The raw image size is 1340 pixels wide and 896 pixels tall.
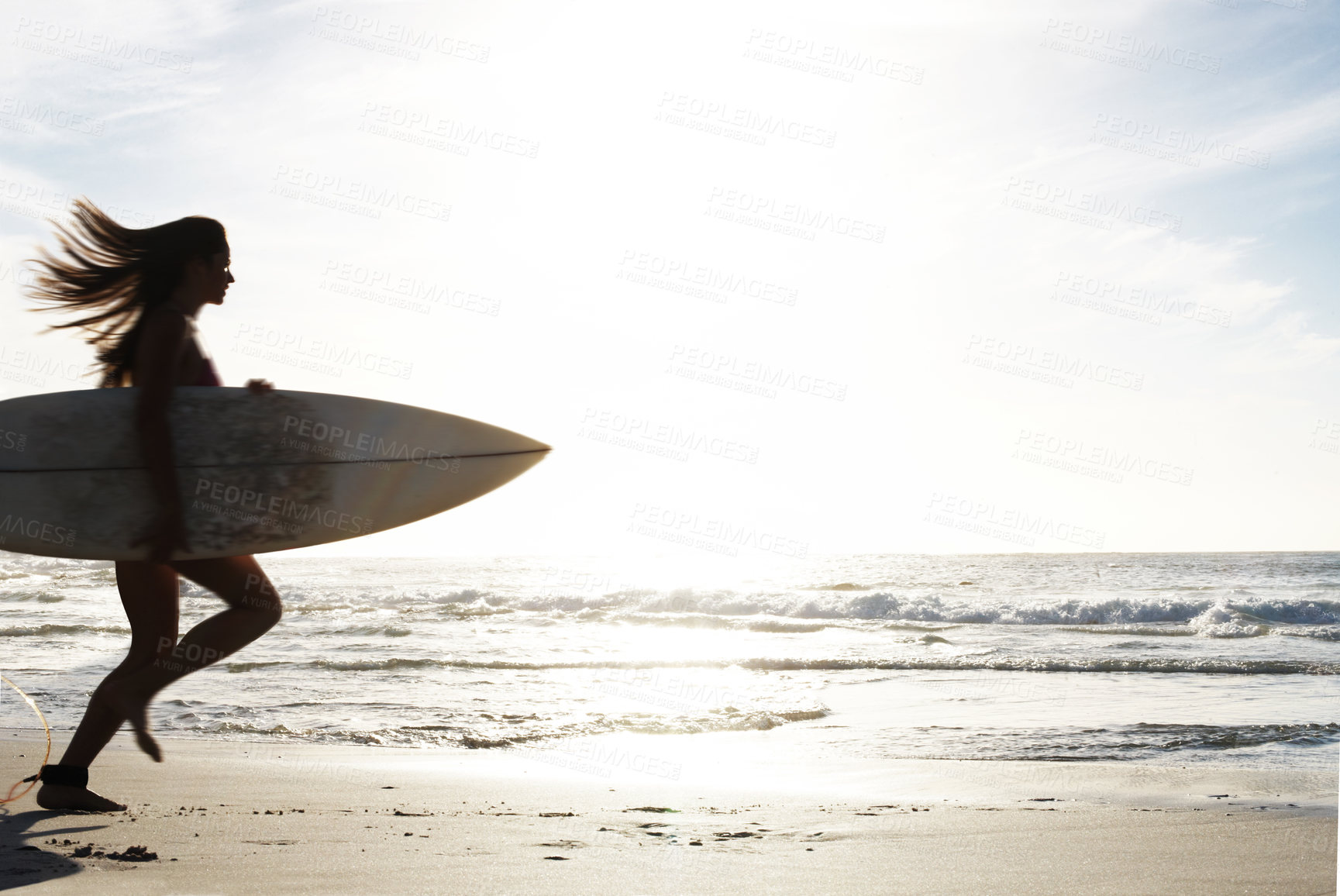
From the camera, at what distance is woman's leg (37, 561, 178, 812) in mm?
2369

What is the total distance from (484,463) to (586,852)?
1252 millimetres

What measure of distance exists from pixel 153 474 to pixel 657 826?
1.73 m

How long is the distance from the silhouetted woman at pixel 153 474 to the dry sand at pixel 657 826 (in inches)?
14.1

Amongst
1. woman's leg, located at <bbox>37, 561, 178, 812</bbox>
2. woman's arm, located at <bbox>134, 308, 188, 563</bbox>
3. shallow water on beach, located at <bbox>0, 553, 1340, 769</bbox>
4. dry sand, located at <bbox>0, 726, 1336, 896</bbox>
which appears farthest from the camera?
shallow water on beach, located at <bbox>0, 553, 1340, 769</bbox>

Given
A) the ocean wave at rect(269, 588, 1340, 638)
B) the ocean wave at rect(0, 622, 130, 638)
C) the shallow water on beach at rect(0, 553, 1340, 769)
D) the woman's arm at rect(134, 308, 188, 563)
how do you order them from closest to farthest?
the woman's arm at rect(134, 308, 188, 563), the shallow water on beach at rect(0, 553, 1340, 769), the ocean wave at rect(0, 622, 130, 638), the ocean wave at rect(269, 588, 1340, 638)

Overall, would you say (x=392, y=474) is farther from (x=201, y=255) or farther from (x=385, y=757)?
(x=385, y=757)

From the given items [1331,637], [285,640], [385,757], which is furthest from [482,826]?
[1331,637]

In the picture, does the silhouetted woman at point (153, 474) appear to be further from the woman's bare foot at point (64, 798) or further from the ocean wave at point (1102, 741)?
the ocean wave at point (1102, 741)

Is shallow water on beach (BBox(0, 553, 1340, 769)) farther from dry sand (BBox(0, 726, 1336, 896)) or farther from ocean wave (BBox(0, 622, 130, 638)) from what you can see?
dry sand (BBox(0, 726, 1336, 896))

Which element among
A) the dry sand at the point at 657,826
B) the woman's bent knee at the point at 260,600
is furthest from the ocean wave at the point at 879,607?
the woman's bent knee at the point at 260,600

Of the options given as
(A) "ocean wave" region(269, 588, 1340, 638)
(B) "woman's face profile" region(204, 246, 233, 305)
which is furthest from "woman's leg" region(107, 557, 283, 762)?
(A) "ocean wave" region(269, 588, 1340, 638)

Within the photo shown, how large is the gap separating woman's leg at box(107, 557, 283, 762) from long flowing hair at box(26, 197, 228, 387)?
2.03ft

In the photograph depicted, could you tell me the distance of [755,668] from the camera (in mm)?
8062

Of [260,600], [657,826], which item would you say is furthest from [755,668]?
[260,600]
